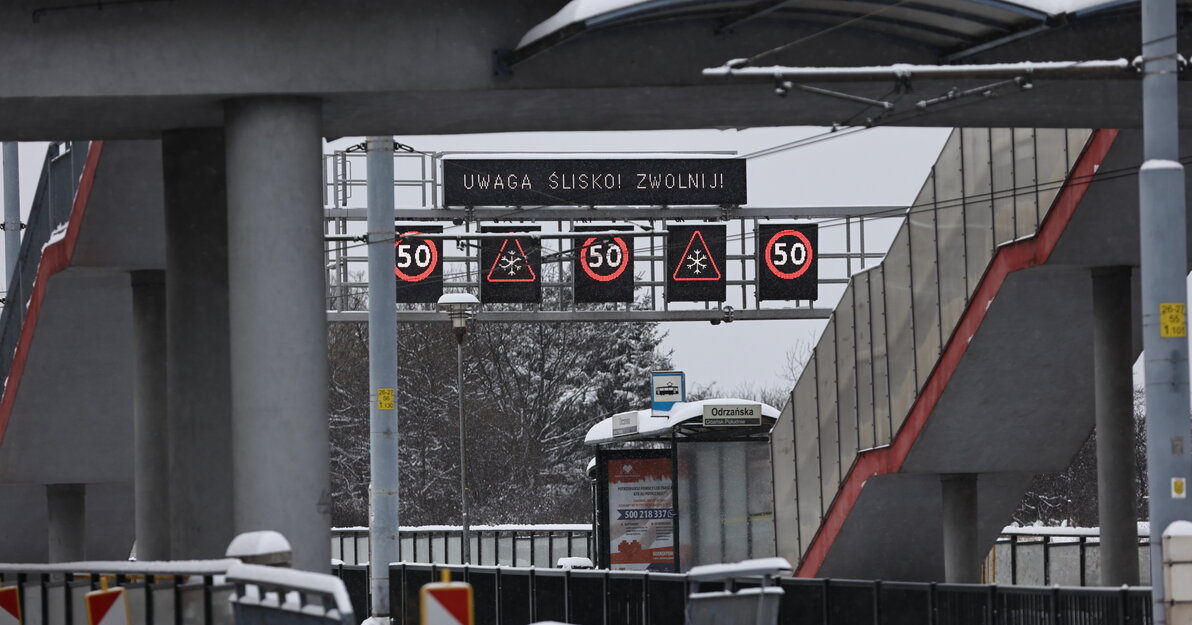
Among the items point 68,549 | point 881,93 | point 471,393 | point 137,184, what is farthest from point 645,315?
point 471,393

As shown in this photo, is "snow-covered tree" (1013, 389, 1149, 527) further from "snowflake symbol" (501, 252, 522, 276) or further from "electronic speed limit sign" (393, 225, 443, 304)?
"electronic speed limit sign" (393, 225, 443, 304)

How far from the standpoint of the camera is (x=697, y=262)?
37250 mm

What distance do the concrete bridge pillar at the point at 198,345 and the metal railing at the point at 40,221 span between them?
367 cm

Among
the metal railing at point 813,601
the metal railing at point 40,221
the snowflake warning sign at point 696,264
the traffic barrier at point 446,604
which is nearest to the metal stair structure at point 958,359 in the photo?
the metal railing at point 813,601

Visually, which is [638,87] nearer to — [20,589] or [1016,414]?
[20,589]

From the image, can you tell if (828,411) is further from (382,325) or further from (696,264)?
(696,264)

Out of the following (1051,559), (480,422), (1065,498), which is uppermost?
(1051,559)

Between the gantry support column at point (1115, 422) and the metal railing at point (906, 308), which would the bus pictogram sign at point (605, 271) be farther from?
the gantry support column at point (1115, 422)

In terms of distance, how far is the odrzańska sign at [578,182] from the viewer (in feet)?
120

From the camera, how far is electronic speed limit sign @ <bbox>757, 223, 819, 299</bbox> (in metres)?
37.2

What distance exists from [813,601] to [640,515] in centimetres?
1172

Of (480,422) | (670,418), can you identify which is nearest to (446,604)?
(670,418)

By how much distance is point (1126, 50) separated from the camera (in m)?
16.2

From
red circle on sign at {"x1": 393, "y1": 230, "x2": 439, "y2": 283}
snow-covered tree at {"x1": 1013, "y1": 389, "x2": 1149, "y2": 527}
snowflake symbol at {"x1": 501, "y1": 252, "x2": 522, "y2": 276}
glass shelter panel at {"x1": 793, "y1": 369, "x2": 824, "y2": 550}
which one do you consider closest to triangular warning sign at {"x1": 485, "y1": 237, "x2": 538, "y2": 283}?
snowflake symbol at {"x1": 501, "y1": 252, "x2": 522, "y2": 276}
